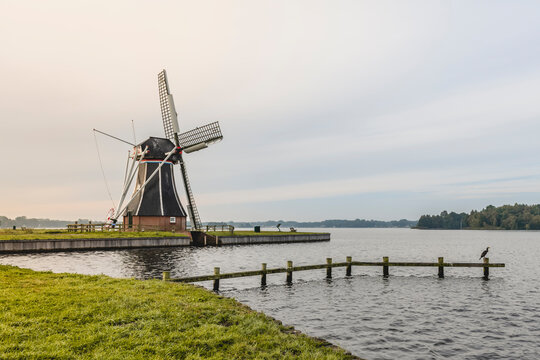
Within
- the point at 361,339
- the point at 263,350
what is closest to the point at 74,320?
the point at 263,350

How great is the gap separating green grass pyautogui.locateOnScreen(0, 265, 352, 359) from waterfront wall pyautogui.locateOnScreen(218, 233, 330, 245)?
49.4m

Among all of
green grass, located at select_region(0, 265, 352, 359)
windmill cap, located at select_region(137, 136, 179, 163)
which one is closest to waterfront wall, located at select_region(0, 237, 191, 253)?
windmill cap, located at select_region(137, 136, 179, 163)

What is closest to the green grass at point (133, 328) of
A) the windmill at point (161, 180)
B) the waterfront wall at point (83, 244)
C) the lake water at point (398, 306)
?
the lake water at point (398, 306)

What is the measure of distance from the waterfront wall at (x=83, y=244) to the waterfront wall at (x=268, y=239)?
9399mm

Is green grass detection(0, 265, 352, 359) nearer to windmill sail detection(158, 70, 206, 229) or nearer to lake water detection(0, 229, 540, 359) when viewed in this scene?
lake water detection(0, 229, 540, 359)

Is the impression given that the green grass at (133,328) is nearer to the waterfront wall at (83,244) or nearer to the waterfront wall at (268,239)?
the waterfront wall at (83,244)

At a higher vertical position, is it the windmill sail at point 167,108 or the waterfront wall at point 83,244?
the windmill sail at point 167,108

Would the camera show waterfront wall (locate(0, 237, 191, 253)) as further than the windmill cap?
No

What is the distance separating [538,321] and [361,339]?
10356mm

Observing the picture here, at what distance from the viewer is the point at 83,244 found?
4634 centimetres

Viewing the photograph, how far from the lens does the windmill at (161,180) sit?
195ft

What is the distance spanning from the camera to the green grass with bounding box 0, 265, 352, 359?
892 centimetres

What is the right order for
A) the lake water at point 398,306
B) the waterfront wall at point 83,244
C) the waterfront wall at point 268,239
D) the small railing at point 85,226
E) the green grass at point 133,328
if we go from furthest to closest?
the waterfront wall at point 268,239, the small railing at point 85,226, the waterfront wall at point 83,244, the lake water at point 398,306, the green grass at point 133,328

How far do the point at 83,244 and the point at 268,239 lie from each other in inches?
1367
